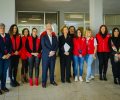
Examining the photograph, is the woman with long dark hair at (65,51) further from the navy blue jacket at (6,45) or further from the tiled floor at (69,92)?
the navy blue jacket at (6,45)

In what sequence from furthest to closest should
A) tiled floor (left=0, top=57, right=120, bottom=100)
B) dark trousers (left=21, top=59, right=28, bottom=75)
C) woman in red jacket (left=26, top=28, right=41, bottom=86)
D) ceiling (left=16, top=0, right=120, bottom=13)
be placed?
1. ceiling (left=16, top=0, right=120, bottom=13)
2. dark trousers (left=21, top=59, right=28, bottom=75)
3. woman in red jacket (left=26, top=28, right=41, bottom=86)
4. tiled floor (left=0, top=57, right=120, bottom=100)

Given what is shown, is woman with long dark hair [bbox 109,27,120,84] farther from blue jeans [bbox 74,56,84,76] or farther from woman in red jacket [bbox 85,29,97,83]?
blue jeans [bbox 74,56,84,76]

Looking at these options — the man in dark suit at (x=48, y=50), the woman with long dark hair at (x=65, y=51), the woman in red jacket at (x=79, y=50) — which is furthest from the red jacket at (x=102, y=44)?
the man in dark suit at (x=48, y=50)

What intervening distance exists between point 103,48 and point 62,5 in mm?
7493

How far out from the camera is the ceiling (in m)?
13.2

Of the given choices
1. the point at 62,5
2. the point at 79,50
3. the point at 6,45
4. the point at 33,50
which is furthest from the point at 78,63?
the point at 62,5

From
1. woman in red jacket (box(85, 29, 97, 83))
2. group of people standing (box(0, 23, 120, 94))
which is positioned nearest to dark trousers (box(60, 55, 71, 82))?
group of people standing (box(0, 23, 120, 94))

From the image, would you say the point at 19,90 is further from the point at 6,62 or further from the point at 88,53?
the point at 88,53

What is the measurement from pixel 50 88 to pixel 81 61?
4.40ft

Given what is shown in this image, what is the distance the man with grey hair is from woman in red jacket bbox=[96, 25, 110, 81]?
2647 millimetres

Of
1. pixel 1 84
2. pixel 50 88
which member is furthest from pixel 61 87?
pixel 1 84

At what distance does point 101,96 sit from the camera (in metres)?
5.65

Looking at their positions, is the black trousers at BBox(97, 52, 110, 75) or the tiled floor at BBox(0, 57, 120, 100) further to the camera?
the black trousers at BBox(97, 52, 110, 75)

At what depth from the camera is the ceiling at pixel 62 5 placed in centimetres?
1325
